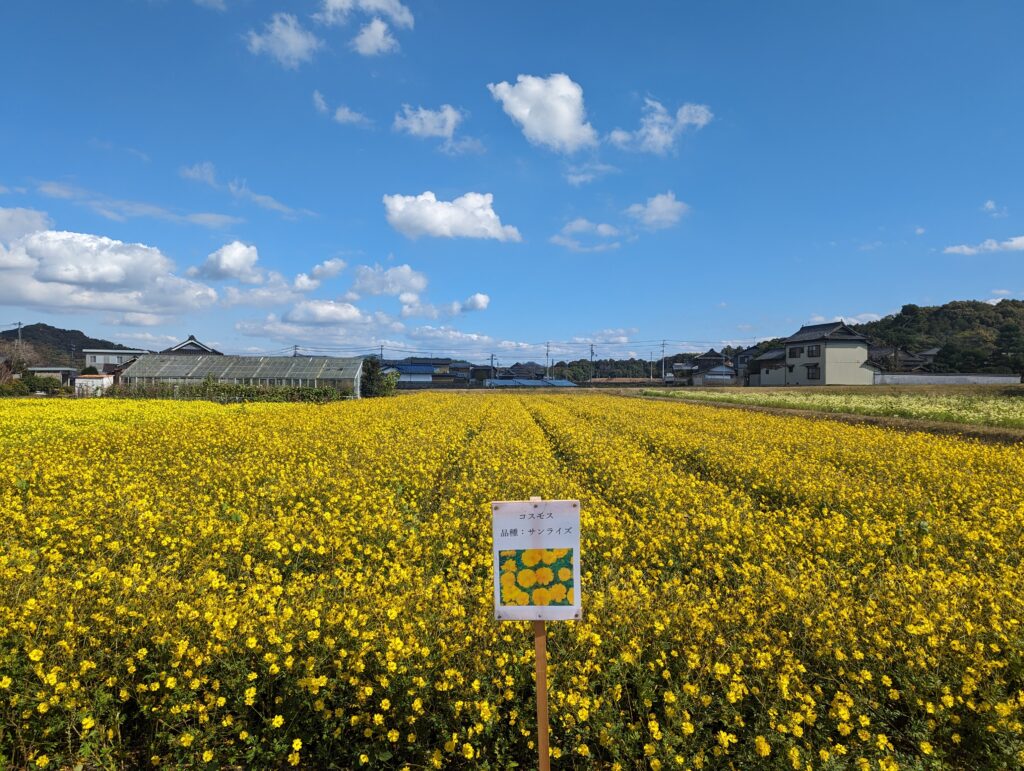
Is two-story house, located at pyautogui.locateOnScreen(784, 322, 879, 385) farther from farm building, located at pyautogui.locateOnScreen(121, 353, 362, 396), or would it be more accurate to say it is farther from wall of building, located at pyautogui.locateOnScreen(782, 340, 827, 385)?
farm building, located at pyautogui.locateOnScreen(121, 353, 362, 396)

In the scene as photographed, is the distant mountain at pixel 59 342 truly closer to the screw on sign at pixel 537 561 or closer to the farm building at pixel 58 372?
the farm building at pixel 58 372

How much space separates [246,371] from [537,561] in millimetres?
42764

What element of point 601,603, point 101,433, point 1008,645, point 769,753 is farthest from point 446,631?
point 101,433

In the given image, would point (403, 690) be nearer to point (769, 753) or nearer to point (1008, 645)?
point (769, 753)

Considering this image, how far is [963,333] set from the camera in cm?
6756

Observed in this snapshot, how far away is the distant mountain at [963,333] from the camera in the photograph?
52562 mm

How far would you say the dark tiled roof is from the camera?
51.7 meters

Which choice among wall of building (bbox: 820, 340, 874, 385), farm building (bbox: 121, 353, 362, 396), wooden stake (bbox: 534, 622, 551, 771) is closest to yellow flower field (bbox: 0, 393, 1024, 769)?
wooden stake (bbox: 534, 622, 551, 771)

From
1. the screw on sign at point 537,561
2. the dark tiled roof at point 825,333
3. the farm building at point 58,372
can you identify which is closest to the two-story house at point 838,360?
the dark tiled roof at point 825,333

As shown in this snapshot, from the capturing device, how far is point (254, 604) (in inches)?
145

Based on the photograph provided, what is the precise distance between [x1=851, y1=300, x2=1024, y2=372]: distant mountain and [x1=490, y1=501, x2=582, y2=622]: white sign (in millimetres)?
63552

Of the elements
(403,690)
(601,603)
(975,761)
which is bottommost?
(975,761)

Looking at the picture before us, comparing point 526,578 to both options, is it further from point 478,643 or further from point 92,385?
point 92,385

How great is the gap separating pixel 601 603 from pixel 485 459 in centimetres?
537
